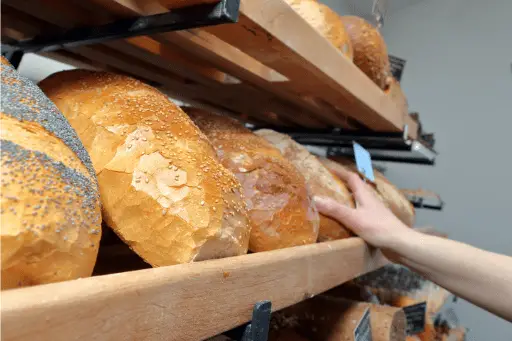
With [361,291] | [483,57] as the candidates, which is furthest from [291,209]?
[483,57]

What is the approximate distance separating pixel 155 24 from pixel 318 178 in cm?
76

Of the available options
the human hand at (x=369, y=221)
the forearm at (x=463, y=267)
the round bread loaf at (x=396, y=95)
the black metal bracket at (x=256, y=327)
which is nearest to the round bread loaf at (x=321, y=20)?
the round bread loaf at (x=396, y=95)

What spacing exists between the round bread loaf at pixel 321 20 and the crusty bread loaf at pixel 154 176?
77 cm

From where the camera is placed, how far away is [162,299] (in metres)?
0.51

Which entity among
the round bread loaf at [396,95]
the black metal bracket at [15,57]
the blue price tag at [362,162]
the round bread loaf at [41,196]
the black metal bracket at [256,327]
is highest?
the round bread loaf at [396,95]

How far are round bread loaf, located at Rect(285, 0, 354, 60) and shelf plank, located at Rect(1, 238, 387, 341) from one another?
824mm

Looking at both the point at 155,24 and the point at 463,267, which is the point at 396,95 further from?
the point at 155,24

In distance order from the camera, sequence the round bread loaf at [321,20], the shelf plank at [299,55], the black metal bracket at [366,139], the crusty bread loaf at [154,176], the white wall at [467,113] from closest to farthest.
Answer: the crusty bread loaf at [154,176]
the shelf plank at [299,55]
the round bread loaf at [321,20]
the black metal bracket at [366,139]
the white wall at [467,113]

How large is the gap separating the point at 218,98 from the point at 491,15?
2.87m

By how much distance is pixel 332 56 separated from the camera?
113 cm

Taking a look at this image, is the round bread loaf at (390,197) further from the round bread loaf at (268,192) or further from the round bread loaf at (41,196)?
the round bread loaf at (41,196)

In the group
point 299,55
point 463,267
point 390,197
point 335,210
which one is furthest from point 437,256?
point 299,55

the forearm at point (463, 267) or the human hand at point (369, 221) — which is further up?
the human hand at point (369, 221)

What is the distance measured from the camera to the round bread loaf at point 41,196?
0.43 m
